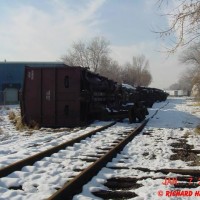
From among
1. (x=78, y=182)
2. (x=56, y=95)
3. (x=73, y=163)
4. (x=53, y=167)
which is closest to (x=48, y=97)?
(x=56, y=95)

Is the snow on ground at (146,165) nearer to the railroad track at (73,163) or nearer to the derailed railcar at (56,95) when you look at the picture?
the railroad track at (73,163)

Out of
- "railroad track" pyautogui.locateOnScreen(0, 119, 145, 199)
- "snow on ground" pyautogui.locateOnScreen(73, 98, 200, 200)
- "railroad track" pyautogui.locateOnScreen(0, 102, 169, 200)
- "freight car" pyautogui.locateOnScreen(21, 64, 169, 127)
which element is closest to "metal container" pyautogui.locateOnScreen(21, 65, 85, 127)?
"freight car" pyautogui.locateOnScreen(21, 64, 169, 127)

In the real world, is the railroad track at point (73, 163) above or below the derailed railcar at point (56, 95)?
below

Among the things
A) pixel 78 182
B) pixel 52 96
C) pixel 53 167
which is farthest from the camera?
pixel 52 96

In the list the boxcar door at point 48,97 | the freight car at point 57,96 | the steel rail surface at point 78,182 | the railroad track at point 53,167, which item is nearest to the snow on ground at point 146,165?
the steel rail surface at point 78,182

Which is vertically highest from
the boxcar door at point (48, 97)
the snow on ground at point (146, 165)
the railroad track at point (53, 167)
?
the boxcar door at point (48, 97)

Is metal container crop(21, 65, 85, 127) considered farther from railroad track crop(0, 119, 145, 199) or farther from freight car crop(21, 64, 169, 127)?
railroad track crop(0, 119, 145, 199)

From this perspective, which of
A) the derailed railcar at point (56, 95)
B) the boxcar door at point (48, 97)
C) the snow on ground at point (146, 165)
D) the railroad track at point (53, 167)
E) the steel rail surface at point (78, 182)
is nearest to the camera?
the steel rail surface at point (78, 182)

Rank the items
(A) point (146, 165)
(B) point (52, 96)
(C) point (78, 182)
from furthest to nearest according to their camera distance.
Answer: (B) point (52, 96) → (A) point (146, 165) → (C) point (78, 182)

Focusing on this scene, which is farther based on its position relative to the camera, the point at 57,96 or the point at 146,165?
the point at 57,96

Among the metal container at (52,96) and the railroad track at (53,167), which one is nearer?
the railroad track at (53,167)

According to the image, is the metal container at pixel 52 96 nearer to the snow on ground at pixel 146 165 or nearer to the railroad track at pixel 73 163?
the snow on ground at pixel 146 165

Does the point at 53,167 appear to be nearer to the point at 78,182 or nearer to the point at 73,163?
the point at 73,163

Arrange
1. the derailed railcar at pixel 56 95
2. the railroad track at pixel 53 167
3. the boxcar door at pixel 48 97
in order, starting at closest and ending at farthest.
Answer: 1. the railroad track at pixel 53 167
2. the derailed railcar at pixel 56 95
3. the boxcar door at pixel 48 97
